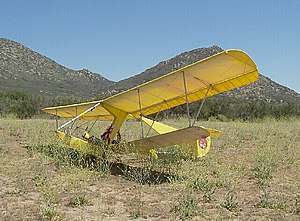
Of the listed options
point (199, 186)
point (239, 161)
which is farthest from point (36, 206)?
point (239, 161)

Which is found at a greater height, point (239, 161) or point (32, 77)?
point (32, 77)

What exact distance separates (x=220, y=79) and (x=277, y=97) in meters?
60.0

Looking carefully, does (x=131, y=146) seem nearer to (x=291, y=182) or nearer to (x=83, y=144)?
(x=83, y=144)

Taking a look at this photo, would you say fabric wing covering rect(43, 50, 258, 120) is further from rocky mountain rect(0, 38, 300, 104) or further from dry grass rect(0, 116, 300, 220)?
rocky mountain rect(0, 38, 300, 104)

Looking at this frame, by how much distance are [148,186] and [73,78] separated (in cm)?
7945

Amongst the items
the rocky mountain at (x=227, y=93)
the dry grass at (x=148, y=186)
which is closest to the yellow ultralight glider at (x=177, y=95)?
the dry grass at (x=148, y=186)

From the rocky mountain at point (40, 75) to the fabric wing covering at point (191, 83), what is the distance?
54148 mm

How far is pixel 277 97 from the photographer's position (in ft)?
214

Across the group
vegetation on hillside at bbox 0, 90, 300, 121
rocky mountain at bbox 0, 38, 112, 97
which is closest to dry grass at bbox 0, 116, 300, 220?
vegetation on hillside at bbox 0, 90, 300, 121

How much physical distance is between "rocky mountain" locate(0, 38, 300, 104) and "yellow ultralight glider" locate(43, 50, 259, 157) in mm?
48689

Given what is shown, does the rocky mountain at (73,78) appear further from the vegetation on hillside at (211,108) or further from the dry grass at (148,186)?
the dry grass at (148,186)

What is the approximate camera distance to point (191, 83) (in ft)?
28.8

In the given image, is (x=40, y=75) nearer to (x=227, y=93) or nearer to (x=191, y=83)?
(x=227, y=93)

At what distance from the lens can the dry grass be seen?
5734 mm
